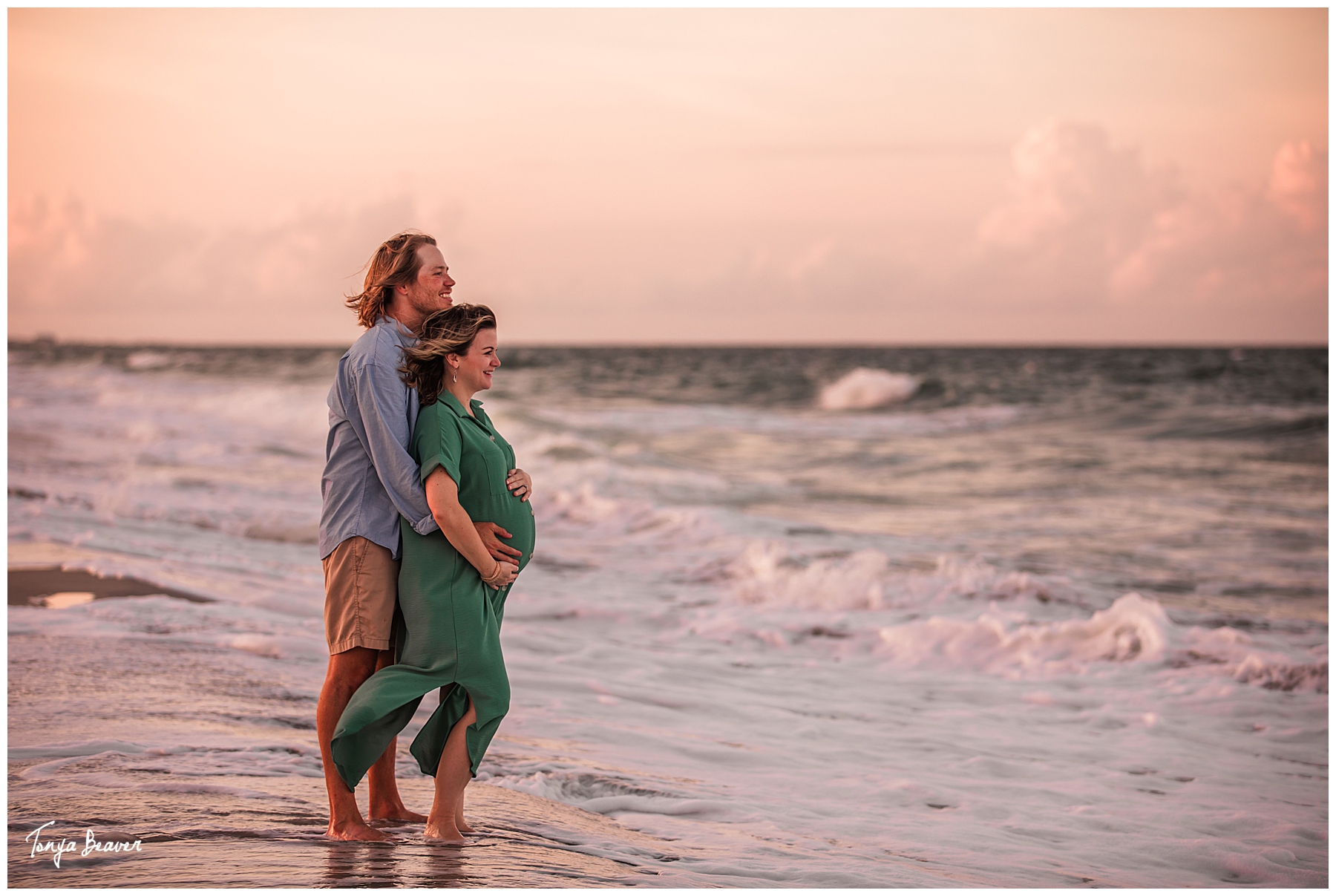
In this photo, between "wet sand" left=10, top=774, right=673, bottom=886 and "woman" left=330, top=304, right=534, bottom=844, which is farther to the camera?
"woman" left=330, top=304, right=534, bottom=844

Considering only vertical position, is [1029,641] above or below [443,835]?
above

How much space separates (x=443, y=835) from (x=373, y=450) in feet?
4.14

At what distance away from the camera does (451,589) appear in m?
3.42

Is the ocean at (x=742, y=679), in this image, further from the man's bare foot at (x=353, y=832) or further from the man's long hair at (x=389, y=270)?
the man's long hair at (x=389, y=270)

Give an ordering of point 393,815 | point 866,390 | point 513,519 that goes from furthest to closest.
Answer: point 866,390
point 393,815
point 513,519

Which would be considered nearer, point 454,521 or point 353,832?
point 454,521

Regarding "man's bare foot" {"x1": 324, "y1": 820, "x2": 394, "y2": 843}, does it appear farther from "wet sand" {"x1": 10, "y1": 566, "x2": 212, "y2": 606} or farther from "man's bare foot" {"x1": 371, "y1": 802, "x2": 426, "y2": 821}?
"wet sand" {"x1": 10, "y1": 566, "x2": 212, "y2": 606}

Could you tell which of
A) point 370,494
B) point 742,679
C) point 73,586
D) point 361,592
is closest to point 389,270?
point 370,494

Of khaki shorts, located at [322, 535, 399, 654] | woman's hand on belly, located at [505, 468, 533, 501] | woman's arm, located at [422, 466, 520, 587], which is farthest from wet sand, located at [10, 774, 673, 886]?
woman's hand on belly, located at [505, 468, 533, 501]

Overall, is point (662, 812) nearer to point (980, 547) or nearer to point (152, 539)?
point (152, 539)

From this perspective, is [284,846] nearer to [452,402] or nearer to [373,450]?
[373,450]

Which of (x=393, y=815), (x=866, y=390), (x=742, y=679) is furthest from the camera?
(x=866, y=390)

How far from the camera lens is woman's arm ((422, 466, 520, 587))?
129 inches
